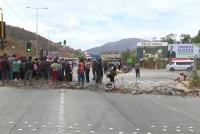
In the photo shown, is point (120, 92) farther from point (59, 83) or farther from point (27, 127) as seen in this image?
point (27, 127)

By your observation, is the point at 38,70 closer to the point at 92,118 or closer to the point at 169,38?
the point at 92,118

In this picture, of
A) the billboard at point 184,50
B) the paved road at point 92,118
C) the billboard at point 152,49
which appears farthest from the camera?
the billboard at point 152,49

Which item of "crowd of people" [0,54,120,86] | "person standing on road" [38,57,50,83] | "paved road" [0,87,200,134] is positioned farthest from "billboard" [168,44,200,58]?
"paved road" [0,87,200,134]

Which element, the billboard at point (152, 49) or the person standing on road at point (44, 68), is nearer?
the person standing on road at point (44, 68)

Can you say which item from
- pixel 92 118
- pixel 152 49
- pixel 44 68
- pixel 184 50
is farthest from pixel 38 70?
pixel 152 49

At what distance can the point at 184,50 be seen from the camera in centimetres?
9569

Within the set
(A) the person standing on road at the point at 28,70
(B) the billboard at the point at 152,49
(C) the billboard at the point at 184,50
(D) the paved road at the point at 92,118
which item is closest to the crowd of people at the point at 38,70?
(A) the person standing on road at the point at 28,70

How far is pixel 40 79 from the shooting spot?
3422 cm

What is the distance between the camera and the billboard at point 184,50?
93.3 m

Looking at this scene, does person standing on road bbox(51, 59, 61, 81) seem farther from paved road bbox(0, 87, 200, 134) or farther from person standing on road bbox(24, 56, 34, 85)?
paved road bbox(0, 87, 200, 134)

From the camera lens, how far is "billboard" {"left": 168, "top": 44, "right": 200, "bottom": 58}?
93.3 m

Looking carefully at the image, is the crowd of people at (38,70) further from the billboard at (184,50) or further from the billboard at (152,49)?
the billboard at (152,49)

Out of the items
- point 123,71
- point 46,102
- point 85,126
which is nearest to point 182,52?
point 123,71

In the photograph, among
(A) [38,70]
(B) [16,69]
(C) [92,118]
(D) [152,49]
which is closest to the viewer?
(C) [92,118]
